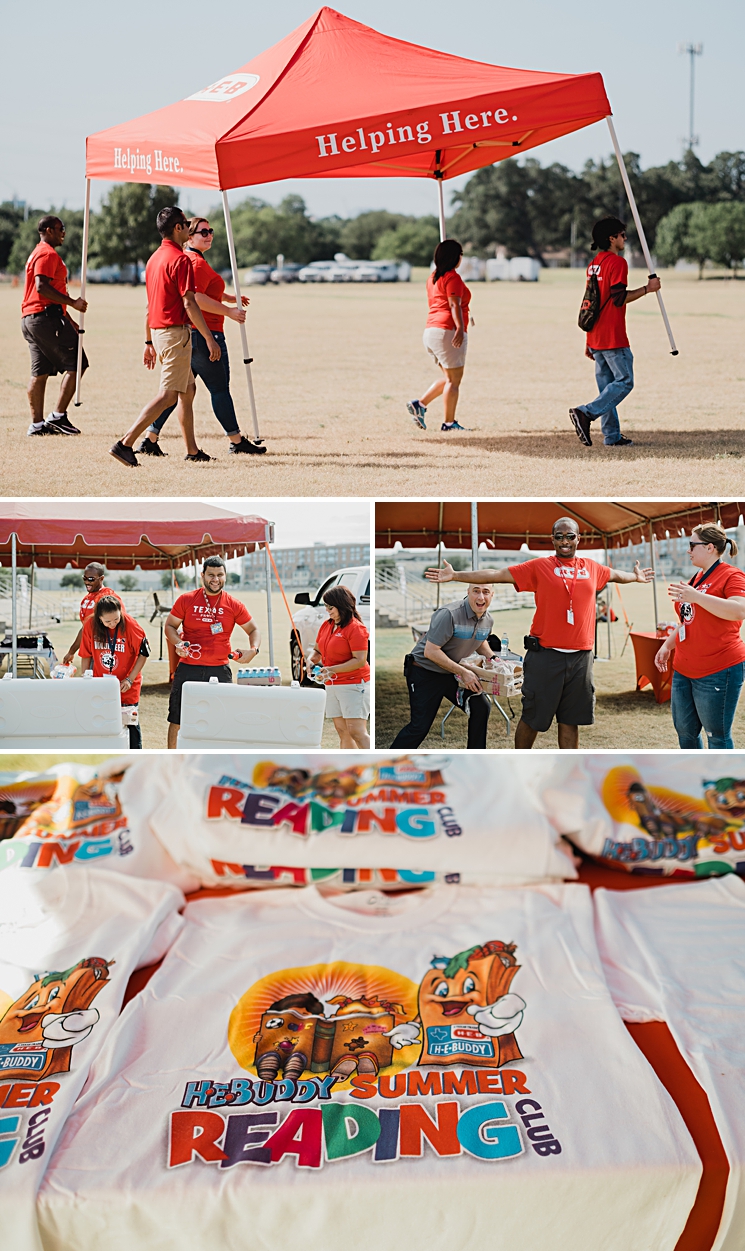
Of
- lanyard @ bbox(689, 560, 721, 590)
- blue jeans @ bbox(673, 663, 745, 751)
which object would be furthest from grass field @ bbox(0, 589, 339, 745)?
lanyard @ bbox(689, 560, 721, 590)

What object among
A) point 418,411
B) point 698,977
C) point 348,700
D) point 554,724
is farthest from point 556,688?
point 418,411

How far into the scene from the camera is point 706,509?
310cm

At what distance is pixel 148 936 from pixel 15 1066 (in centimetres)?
48

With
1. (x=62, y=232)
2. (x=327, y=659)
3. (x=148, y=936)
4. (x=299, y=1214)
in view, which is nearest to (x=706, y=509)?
(x=327, y=659)

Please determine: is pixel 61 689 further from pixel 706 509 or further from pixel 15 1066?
pixel 706 509

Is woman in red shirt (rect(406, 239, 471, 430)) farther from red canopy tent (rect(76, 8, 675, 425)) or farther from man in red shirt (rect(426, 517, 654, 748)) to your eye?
man in red shirt (rect(426, 517, 654, 748))

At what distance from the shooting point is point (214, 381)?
395 cm

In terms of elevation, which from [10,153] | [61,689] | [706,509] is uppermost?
[10,153]

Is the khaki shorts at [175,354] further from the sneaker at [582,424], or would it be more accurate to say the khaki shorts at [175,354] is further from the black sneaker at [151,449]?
the sneaker at [582,424]

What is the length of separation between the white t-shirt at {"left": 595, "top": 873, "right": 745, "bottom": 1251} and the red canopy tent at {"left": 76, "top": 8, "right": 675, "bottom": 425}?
2219 mm

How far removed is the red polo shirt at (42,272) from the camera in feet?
13.4

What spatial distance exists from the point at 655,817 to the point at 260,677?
4.18ft

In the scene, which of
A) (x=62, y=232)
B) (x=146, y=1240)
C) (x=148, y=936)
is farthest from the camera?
(x=62, y=232)

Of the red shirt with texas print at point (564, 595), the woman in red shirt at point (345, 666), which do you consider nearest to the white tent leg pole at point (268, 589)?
the woman in red shirt at point (345, 666)
